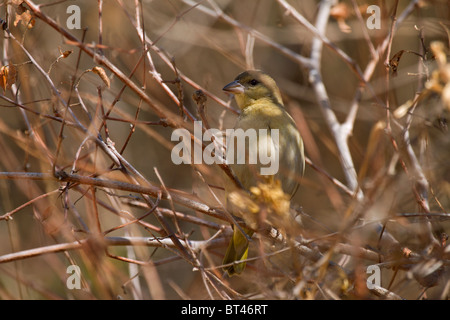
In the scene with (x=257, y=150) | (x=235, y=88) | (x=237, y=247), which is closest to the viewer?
(x=257, y=150)

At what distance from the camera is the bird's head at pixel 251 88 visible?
163 inches

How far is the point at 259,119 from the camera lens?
3.78 metres

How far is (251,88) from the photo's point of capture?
13.7ft

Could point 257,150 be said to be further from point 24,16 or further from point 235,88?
point 24,16

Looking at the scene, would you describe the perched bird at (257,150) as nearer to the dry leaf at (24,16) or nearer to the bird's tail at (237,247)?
the bird's tail at (237,247)

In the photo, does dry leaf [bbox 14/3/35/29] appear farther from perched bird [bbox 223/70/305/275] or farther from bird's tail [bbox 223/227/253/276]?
bird's tail [bbox 223/227/253/276]

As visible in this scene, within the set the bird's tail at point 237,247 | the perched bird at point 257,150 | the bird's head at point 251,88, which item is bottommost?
the bird's tail at point 237,247

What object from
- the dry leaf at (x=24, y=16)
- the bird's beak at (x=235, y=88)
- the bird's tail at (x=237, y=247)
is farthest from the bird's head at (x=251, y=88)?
the dry leaf at (x=24, y=16)

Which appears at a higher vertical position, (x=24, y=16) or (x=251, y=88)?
(x=24, y=16)

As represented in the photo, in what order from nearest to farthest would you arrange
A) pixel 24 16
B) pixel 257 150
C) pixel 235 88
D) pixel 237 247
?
1. pixel 24 16
2. pixel 257 150
3. pixel 237 247
4. pixel 235 88

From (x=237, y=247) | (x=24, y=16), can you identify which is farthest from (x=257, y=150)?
(x=24, y=16)

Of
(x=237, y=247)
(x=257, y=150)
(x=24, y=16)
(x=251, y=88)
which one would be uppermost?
(x=24, y=16)
